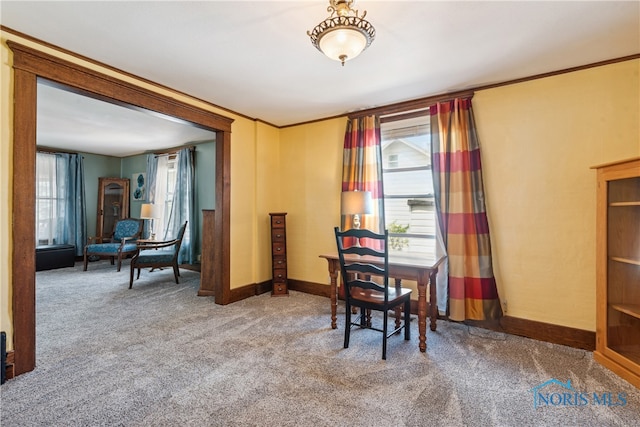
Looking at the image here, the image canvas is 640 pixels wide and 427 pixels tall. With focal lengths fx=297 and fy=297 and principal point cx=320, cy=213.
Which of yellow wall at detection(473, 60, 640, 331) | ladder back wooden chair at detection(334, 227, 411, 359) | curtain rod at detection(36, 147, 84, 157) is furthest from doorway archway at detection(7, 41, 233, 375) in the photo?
curtain rod at detection(36, 147, 84, 157)

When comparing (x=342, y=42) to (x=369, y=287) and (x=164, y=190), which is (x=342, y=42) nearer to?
(x=369, y=287)

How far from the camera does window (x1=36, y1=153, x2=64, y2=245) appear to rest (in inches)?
238

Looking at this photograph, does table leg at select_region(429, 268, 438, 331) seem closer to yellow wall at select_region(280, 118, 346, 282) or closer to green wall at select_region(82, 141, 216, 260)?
yellow wall at select_region(280, 118, 346, 282)

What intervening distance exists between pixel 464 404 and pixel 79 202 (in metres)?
7.88

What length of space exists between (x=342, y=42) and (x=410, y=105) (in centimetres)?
190

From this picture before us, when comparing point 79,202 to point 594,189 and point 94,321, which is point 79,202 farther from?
point 594,189

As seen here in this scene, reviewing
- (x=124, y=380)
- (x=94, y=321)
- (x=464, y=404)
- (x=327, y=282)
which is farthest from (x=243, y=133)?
(x=464, y=404)

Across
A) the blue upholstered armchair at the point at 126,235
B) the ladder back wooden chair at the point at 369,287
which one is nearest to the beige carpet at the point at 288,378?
the ladder back wooden chair at the point at 369,287

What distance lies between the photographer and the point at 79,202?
21.4ft

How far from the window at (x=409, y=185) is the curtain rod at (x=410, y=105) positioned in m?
0.11

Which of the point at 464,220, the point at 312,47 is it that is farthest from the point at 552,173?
the point at 312,47

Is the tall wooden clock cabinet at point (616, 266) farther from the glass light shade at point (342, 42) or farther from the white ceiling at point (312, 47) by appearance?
the glass light shade at point (342, 42)

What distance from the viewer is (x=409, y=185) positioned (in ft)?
11.7

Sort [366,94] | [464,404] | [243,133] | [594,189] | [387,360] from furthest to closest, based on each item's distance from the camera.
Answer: [243,133], [366,94], [594,189], [387,360], [464,404]
